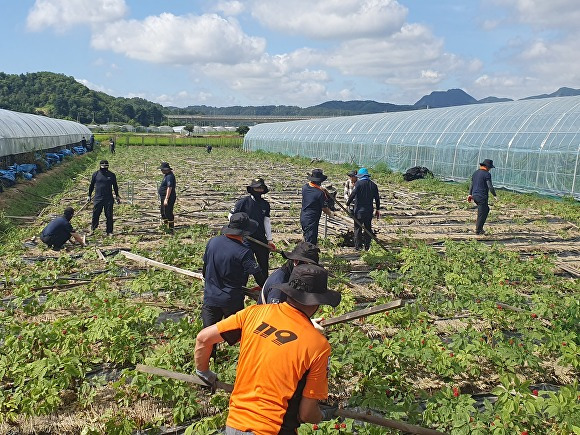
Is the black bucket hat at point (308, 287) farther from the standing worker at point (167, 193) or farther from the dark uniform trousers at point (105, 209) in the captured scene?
the dark uniform trousers at point (105, 209)

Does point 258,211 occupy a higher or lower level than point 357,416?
higher

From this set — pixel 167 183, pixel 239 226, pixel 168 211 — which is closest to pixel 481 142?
pixel 168 211

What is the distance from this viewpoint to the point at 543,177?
61.6 feet

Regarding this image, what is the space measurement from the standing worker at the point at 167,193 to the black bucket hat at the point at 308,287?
8490mm

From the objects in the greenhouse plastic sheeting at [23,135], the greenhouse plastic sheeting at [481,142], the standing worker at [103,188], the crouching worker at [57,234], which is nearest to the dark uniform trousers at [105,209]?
the standing worker at [103,188]

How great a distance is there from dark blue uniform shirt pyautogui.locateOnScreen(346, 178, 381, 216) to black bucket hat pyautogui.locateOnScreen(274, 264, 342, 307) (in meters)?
6.95

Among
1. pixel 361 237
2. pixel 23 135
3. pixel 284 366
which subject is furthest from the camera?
pixel 23 135

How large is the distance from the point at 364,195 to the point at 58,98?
11185cm

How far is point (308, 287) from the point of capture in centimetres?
273

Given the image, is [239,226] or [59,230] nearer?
[239,226]

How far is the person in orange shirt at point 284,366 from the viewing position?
2.57 metres

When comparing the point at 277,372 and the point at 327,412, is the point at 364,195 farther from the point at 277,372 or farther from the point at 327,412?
the point at 277,372

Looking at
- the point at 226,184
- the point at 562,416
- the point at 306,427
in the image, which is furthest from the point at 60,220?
the point at 226,184

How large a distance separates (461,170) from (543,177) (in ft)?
15.9
